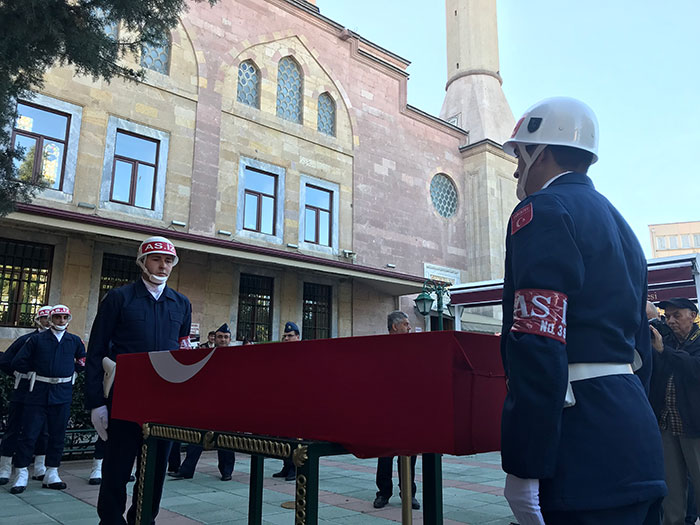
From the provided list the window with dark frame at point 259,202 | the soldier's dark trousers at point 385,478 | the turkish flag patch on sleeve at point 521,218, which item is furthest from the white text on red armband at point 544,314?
the window with dark frame at point 259,202

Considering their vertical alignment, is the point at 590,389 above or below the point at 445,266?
below

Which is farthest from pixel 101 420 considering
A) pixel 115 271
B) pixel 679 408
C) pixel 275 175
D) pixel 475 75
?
pixel 475 75

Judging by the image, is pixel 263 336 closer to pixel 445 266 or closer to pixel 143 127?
pixel 143 127

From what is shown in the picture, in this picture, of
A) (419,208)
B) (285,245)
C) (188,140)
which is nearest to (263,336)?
(285,245)

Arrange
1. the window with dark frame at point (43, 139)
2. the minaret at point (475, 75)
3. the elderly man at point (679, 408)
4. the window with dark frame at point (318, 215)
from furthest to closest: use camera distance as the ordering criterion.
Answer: the minaret at point (475, 75) < the window with dark frame at point (318, 215) < the window with dark frame at point (43, 139) < the elderly man at point (679, 408)

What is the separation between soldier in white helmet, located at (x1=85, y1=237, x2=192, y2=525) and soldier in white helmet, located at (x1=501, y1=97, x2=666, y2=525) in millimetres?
2664

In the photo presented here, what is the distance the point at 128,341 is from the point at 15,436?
14.7 ft

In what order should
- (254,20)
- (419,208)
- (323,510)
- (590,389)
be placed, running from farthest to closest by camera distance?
(419,208)
(254,20)
(323,510)
(590,389)

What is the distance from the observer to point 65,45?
693 centimetres

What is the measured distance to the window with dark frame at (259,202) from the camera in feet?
55.5

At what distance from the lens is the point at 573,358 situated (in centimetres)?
176

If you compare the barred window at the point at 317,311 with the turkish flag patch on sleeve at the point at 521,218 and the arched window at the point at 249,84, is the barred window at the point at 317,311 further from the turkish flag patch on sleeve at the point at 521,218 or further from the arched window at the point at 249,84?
the turkish flag patch on sleeve at the point at 521,218

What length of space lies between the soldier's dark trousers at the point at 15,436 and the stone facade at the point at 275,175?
235 inches

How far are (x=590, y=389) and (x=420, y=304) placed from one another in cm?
1328
